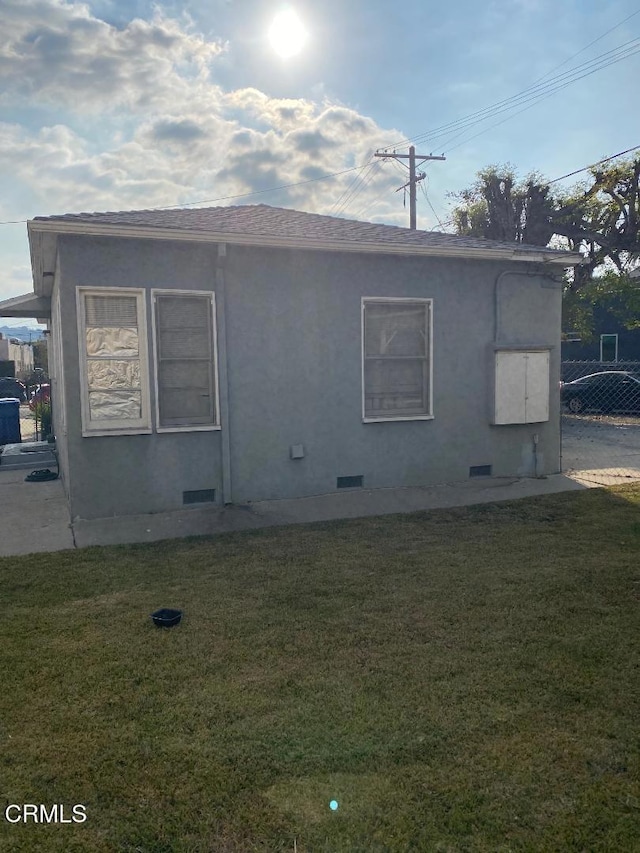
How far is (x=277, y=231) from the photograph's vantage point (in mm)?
7453

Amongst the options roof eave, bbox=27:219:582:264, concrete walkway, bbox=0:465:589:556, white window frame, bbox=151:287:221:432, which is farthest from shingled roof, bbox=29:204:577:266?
concrete walkway, bbox=0:465:589:556

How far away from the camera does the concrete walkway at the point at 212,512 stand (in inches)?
257

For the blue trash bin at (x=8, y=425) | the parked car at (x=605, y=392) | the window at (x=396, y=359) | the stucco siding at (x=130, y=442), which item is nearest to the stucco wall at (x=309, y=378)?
the stucco siding at (x=130, y=442)

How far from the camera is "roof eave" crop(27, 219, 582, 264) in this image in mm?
6445

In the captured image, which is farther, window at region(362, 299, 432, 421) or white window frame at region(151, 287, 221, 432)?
window at region(362, 299, 432, 421)

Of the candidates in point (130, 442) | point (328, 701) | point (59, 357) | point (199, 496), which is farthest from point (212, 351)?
point (328, 701)

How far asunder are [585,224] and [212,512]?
17.6 m

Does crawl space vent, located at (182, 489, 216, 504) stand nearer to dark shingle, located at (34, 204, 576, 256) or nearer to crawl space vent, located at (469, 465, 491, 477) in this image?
dark shingle, located at (34, 204, 576, 256)

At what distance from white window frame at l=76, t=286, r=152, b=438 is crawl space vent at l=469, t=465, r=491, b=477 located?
416 centimetres

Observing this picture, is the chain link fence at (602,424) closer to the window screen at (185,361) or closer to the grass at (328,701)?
the grass at (328,701)

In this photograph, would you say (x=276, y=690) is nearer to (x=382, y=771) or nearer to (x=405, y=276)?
(x=382, y=771)

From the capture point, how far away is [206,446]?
7391 mm

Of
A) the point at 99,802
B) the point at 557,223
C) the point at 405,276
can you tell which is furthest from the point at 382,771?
the point at 557,223

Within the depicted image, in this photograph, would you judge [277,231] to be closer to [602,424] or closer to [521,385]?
[521,385]
